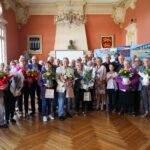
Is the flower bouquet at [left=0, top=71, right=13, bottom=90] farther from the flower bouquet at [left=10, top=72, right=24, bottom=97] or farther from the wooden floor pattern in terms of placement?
the wooden floor pattern

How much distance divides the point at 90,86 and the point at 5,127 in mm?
2205

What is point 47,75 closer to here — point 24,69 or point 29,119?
point 24,69

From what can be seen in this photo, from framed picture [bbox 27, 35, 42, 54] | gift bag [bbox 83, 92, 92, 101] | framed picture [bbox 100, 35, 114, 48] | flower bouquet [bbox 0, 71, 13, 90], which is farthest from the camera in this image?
framed picture [bbox 100, 35, 114, 48]

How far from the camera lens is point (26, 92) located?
5.20 m

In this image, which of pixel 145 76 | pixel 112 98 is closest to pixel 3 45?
pixel 112 98

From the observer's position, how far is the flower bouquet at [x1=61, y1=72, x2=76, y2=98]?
4.91 meters

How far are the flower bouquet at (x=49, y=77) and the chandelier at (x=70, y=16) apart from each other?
700cm

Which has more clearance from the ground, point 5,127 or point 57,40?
point 57,40

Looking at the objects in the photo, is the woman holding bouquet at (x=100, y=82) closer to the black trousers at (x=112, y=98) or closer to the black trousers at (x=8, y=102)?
the black trousers at (x=112, y=98)

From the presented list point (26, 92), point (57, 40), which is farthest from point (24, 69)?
point (57, 40)

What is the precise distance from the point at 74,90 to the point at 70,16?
673 centimetres

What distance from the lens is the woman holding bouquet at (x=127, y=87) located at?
16.6 ft

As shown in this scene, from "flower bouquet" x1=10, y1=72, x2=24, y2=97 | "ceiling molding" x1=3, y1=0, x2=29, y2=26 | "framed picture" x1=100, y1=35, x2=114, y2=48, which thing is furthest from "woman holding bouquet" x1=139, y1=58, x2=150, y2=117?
"ceiling molding" x1=3, y1=0, x2=29, y2=26

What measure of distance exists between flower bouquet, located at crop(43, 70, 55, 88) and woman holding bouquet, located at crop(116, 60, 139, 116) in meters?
1.58
